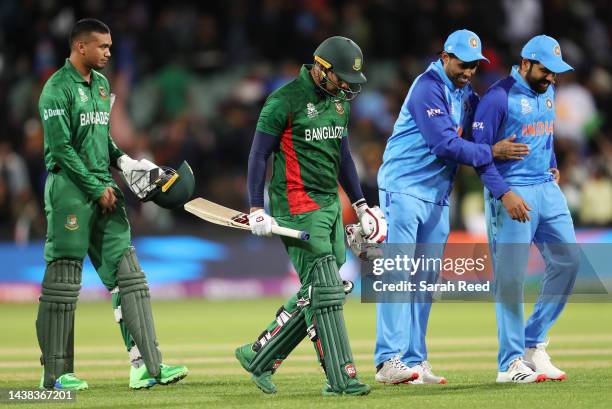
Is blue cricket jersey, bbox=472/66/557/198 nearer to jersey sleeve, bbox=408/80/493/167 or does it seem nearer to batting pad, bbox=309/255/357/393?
jersey sleeve, bbox=408/80/493/167

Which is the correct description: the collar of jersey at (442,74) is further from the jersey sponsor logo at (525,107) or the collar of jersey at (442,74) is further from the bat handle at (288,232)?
the bat handle at (288,232)

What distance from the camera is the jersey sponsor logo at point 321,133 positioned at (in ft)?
27.7

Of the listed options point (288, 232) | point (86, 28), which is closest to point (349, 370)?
point (288, 232)

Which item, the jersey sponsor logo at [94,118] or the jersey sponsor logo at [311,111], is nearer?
A: the jersey sponsor logo at [311,111]

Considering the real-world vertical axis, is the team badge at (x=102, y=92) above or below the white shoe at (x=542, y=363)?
above

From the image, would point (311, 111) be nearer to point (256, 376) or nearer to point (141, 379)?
point (256, 376)

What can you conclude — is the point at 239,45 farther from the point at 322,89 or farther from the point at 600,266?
the point at 322,89

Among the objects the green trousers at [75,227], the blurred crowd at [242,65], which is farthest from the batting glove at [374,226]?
the blurred crowd at [242,65]

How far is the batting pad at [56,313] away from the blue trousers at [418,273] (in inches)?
87.5

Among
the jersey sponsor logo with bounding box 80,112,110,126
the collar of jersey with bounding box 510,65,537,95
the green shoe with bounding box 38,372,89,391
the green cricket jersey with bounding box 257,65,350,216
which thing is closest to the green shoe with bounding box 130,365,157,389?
the green shoe with bounding box 38,372,89,391

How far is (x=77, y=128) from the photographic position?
8789 mm

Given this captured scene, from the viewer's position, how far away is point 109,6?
2161 centimetres

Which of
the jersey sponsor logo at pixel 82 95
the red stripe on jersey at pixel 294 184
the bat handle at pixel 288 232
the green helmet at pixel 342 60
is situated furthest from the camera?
the jersey sponsor logo at pixel 82 95

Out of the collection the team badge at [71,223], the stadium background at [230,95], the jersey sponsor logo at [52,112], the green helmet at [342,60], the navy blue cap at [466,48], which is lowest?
the team badge at [71,223]
